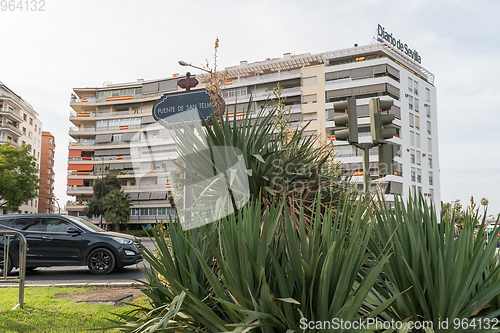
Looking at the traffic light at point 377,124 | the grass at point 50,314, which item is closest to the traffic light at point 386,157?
the traffic light at point 377,124

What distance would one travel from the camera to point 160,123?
219 inches

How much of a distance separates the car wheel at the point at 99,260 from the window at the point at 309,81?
47.8 m

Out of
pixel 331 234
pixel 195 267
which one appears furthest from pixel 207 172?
pixel 331 234

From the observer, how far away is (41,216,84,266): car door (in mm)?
8672

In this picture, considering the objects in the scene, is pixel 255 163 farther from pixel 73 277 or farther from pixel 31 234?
pixel 31 234

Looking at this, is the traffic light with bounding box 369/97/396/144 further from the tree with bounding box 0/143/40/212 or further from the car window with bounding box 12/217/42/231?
the tree with bounding box 0/143/40/212

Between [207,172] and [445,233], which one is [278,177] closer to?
[207,172]

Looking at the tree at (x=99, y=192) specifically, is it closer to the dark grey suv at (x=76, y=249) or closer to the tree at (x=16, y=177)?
the tree at (x=16, y=177)

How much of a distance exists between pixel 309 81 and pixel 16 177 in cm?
3810

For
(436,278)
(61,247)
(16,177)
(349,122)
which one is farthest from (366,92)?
(436,278)

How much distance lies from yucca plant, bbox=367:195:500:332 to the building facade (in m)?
100

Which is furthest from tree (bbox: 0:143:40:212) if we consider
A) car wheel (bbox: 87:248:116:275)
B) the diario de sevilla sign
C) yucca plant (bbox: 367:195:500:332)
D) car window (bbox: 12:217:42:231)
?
yucca plant (bbox: 367:195:500:332)

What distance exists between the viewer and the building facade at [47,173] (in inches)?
3538

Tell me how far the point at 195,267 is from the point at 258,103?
53.4m
